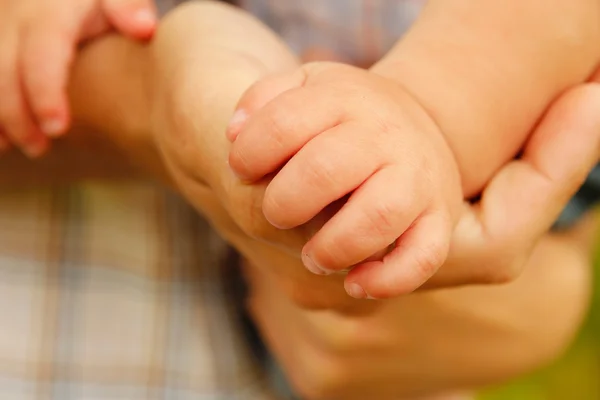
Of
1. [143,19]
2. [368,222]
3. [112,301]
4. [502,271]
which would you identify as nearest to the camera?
[368,222]

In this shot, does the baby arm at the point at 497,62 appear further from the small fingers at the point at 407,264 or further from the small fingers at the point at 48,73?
the small fingers at the point at 48,73

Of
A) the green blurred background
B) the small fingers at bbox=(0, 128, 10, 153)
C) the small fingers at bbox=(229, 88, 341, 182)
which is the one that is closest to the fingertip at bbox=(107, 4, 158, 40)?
the small fingers at bbox=(0, 128, 10, 153)

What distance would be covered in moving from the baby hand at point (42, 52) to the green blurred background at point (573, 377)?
799 mm

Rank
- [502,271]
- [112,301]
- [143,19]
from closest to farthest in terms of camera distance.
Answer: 1. [502,271]
2. [143,19]
3. [112,301]

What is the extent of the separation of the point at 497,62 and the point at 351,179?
0.50 ft

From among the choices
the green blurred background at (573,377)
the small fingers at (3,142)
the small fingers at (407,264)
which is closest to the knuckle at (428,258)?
the small fingers at (407,264)

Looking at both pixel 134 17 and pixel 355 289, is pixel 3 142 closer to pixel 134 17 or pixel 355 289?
pixel 134 17

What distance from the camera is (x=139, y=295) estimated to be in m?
0.63

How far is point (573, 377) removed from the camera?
109 cm

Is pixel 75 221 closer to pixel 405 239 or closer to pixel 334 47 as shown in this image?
pixel 334 47

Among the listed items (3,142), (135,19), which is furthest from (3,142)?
(135,19)

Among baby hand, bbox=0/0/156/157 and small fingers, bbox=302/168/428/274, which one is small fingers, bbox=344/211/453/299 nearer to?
small fingers, bbox=302/168/428/274

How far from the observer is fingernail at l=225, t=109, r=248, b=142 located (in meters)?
0.33

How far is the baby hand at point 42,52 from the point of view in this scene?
1.58 feet
